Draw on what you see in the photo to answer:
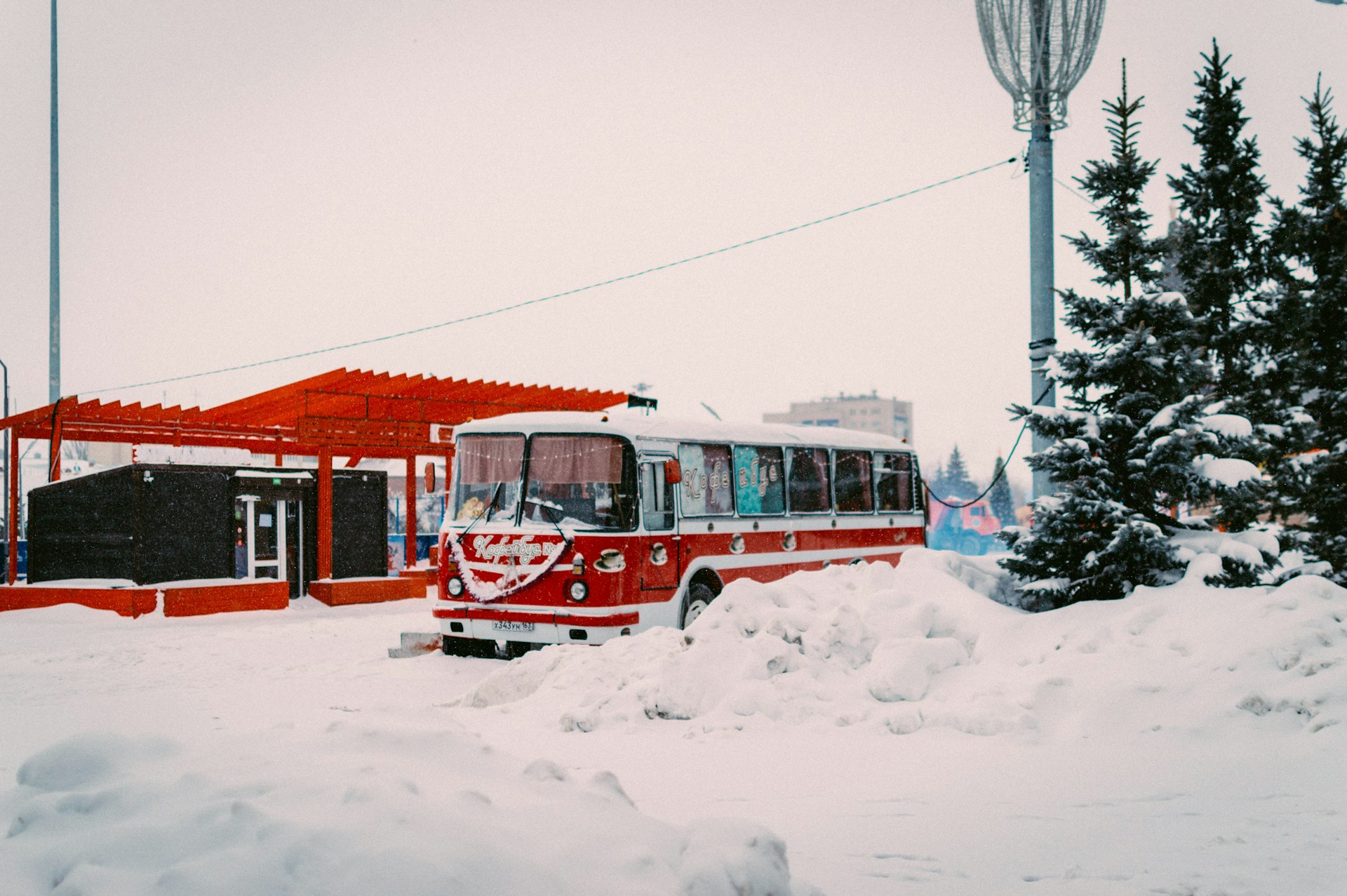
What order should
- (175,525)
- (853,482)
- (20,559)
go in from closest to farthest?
(853,482) < (175,525) < (20,559)

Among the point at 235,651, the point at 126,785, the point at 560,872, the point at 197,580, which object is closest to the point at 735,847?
the point at 560,872

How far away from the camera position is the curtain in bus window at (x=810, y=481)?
14609mm

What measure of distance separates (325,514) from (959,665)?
15159 millimetres

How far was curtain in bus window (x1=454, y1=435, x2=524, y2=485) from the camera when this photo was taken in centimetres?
1172

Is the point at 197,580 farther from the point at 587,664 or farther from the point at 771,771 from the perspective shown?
Result: the point at 771,771

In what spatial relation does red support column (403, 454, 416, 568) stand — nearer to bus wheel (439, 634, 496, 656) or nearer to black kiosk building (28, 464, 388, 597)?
black kiosk building (28, 464, 388, 597)

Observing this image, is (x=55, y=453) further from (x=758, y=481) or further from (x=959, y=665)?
(x=959, y=665)

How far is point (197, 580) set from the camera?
19016 mm

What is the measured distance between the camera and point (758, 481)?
45.6 ft

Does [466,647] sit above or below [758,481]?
below

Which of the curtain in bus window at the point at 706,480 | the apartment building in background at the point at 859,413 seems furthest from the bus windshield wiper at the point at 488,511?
the apartment building in background at the point at 859,413

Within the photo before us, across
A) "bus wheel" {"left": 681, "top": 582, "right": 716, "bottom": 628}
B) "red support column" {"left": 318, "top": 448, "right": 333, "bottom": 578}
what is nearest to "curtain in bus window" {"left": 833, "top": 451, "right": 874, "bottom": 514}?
"bus wheel" {"left": 681, "top": 582, "right": 716, "bottom": 628}

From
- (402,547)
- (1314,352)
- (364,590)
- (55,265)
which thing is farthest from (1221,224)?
(55,265)

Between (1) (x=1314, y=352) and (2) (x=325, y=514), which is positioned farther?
(2) (x=325, y=514)
